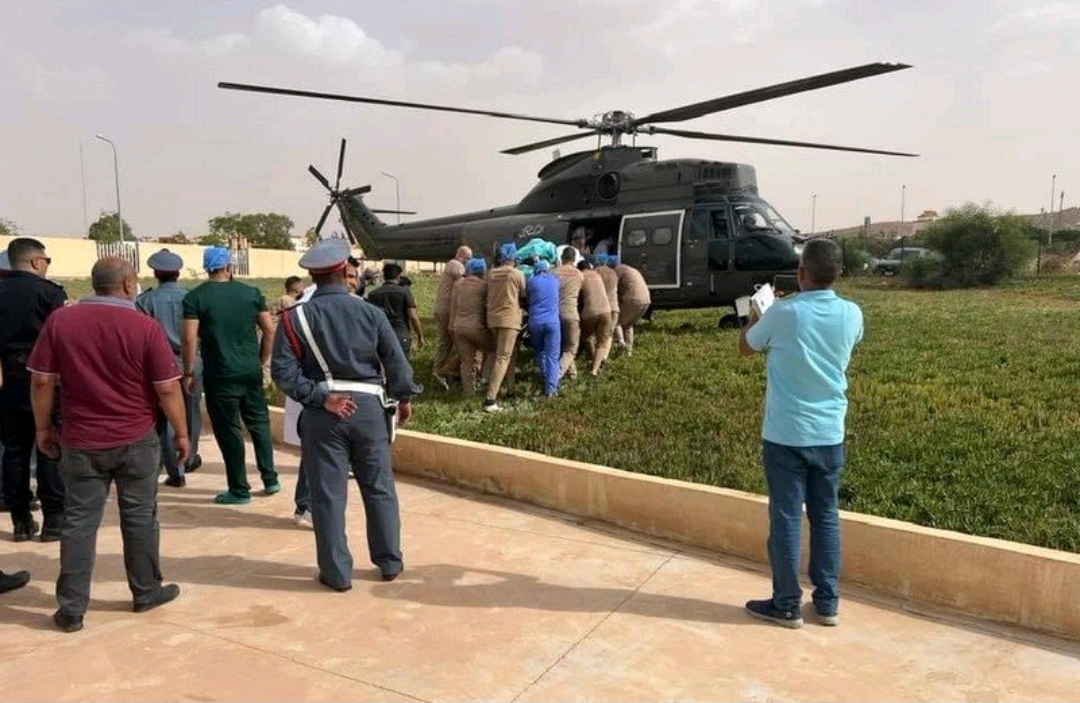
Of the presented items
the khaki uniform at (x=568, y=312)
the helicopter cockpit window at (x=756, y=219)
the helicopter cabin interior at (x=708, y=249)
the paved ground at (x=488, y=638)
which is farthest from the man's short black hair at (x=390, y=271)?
the helicopter cockpit window at (x=756, y=219)

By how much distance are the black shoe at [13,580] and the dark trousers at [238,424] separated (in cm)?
157

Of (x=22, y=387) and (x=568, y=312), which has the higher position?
(x=568, y=312)

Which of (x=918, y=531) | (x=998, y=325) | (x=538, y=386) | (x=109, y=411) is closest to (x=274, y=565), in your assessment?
(x=109, y=411)

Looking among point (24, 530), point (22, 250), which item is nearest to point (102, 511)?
point (24, 530)

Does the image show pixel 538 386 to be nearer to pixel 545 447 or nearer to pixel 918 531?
pixel 545 447

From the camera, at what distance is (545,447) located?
6.32 metres

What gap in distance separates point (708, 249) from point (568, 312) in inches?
162

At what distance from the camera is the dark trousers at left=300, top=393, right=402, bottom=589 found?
13.4ft

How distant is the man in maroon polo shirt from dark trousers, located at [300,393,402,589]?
0.70 metres

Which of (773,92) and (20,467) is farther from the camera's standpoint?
(773,92)

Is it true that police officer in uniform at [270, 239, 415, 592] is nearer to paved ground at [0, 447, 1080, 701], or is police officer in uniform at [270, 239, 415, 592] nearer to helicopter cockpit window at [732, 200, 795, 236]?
paved ground at [0, 447, 1080, 701]

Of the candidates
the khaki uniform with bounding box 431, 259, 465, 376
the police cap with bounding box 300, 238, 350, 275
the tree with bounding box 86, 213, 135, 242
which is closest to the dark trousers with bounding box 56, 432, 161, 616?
the police cap with bounding box 300, 238, 350, 275

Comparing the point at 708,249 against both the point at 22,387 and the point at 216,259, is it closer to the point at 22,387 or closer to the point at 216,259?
the point at 216,259

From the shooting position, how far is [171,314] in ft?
19.4
